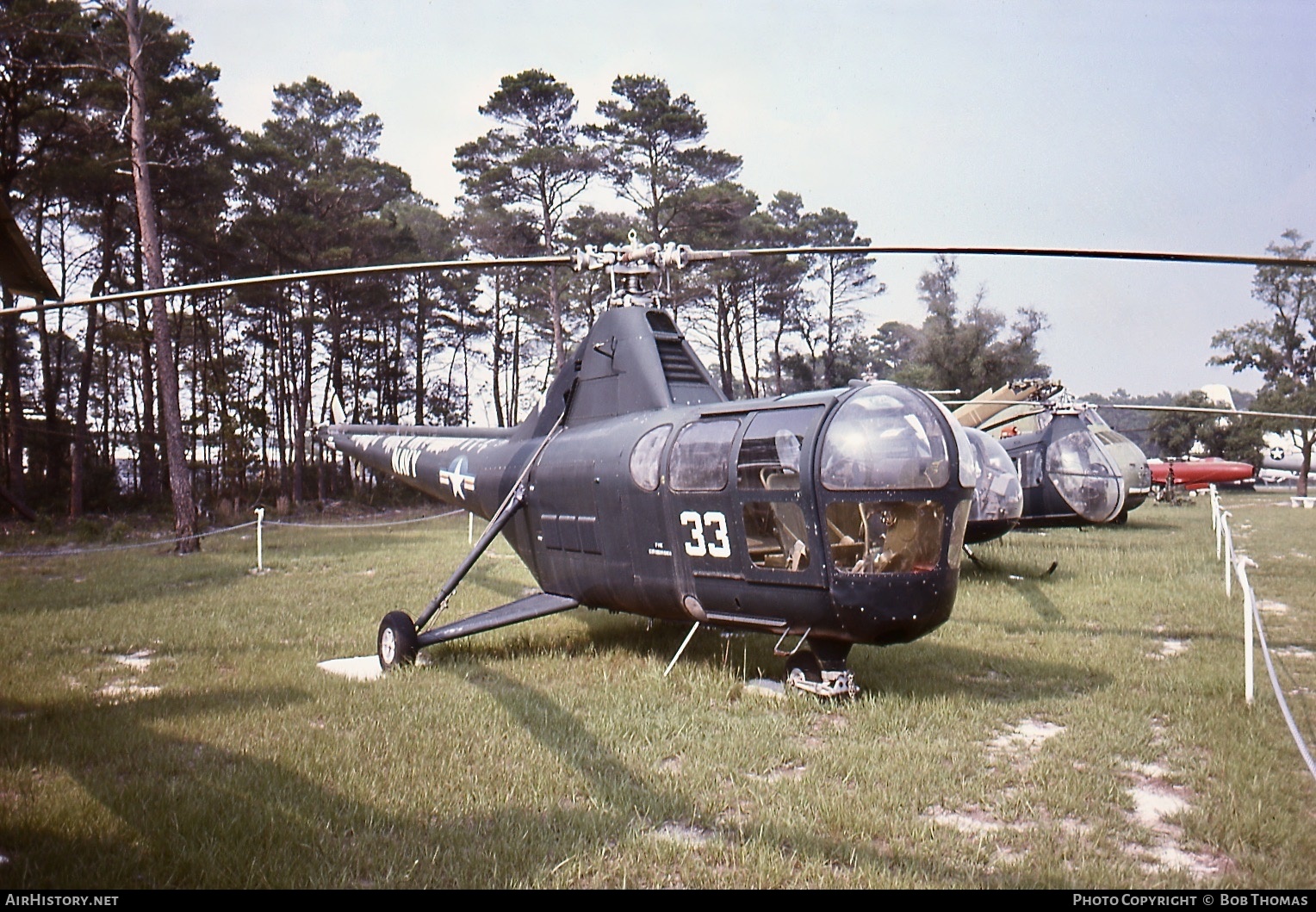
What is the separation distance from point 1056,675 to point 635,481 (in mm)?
3904

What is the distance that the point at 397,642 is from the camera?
7621 millimetres

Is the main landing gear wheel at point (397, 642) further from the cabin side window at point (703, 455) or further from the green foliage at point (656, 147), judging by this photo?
the green foliage at point (656, 147)

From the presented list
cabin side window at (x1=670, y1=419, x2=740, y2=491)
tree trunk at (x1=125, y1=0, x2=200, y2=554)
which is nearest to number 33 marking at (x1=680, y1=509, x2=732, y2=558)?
cabin side window at (x1=670, y1=419, x2=740, y2=491)

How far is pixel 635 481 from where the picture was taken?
22.4 feet

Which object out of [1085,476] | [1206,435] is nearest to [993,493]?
[1085,476]

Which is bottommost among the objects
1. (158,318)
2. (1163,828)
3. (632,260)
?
(1163,828)

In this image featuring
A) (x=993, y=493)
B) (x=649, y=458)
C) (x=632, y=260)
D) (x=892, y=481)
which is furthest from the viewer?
(x=993, y=493)

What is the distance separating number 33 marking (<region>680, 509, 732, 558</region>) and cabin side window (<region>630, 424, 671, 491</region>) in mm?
428

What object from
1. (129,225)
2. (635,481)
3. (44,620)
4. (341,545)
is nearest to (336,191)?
(129,225)

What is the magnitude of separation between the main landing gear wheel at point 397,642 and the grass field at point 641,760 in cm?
19

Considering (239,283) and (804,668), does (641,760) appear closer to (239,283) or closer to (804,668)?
(804,668)

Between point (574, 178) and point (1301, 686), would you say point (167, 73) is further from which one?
point (1301, 686)

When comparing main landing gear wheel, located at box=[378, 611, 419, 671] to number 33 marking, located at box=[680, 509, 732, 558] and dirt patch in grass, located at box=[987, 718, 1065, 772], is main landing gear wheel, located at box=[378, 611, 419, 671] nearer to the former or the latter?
number 33 marking, located at box=[680, 509, 732, 558]

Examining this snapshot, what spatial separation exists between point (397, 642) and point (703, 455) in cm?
335
